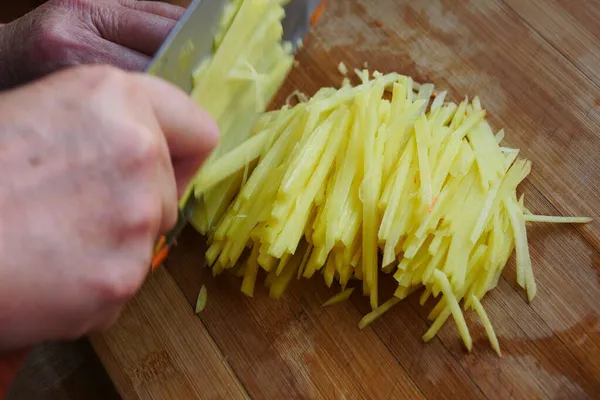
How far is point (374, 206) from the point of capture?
1.23m

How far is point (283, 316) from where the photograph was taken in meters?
1.30

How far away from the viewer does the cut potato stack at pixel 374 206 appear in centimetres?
122

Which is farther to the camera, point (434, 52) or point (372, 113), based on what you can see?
point (434, 52)

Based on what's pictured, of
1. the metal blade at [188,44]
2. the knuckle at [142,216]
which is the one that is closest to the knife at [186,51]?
the metal blade at [188,44]

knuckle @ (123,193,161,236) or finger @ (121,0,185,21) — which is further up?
knuckle @ (123,193,161,236)

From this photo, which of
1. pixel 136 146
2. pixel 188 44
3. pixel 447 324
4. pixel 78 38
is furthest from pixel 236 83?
pixel 447 324

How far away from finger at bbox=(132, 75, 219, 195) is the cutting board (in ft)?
1.85

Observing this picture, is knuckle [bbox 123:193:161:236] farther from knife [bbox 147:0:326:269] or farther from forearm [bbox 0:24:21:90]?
forearm [bbox 0:24:21:90]

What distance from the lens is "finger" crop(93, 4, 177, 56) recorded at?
119cm

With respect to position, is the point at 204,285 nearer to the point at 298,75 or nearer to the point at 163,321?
the point at 163,321

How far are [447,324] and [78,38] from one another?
3.15ft

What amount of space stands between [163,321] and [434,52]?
36.5 inches

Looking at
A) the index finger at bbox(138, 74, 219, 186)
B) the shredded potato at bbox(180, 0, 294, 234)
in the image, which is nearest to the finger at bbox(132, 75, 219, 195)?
the index finger at bbox(138, 74, 219, 186)

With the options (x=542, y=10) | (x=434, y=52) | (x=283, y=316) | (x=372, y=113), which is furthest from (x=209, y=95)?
(x=542, y=10)
